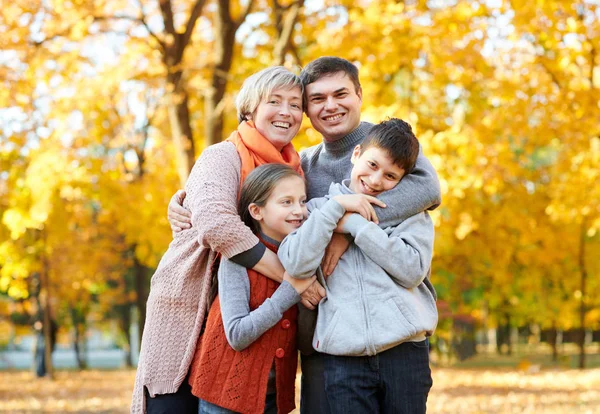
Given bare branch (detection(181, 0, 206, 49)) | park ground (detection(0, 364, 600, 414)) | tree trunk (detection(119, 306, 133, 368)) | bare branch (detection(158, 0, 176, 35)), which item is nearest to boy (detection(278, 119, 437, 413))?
bare branch (detection(181, 0, 206, 49))

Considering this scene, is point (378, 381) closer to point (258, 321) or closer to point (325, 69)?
point (258, 321)

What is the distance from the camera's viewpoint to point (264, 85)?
3.12 meters

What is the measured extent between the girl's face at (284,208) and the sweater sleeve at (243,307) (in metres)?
0.22

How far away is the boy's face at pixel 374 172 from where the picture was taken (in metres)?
2.90

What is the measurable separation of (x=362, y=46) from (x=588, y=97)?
3.15 meters

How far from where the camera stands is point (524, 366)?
61.9 ft

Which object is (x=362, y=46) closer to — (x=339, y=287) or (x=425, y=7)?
(x=425, y=7)

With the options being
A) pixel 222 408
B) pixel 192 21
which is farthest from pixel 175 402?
pixel 192 21

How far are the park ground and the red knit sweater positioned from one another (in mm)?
7313

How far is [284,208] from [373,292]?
485mm

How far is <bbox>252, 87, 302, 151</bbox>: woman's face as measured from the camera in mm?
3115

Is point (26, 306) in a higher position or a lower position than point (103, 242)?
lower

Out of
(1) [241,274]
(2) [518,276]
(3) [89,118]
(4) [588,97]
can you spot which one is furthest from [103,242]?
(1) [241,274]

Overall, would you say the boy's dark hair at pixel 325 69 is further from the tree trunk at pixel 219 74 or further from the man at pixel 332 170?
the tree trunk at pixel 219 74
